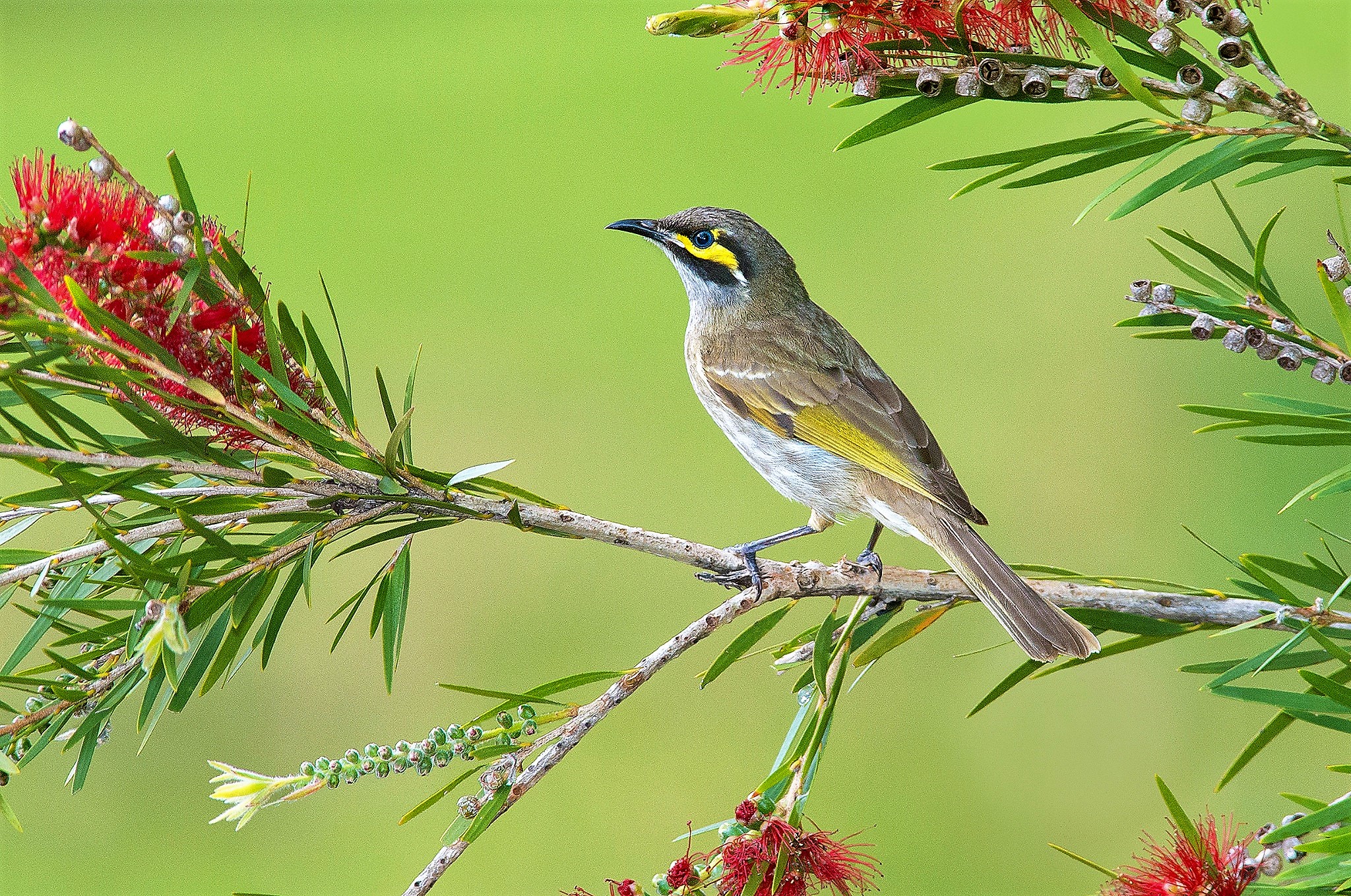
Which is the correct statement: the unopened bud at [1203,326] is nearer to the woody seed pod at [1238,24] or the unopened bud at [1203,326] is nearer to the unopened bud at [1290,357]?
the unopened bud at [1290,357]

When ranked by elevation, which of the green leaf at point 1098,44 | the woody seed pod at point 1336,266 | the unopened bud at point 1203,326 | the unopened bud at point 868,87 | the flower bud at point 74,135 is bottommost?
the unopened bud at point 1203,326

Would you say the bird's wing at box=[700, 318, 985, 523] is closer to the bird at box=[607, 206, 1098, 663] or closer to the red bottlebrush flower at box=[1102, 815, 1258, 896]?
the bird at box=[607, 206, 1098, 663]

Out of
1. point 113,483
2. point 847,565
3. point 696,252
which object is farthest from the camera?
point 696,252

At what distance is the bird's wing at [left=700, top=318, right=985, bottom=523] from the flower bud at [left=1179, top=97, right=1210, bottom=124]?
1469 mm

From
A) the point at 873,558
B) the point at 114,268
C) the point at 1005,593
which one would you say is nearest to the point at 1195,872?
the point at 1005,593

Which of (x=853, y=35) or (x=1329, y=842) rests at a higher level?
(x=853, y=35)

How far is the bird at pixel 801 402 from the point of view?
9.11 feet

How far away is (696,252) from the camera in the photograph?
337 cm

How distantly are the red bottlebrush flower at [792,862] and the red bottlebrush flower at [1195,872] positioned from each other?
34cm

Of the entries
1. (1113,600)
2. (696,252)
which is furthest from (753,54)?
(696,252)

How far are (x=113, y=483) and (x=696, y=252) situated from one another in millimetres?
2330

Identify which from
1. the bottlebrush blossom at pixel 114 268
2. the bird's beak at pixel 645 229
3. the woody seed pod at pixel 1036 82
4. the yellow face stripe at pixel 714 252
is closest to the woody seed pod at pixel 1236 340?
the woody seed pod at pixel 1036 82

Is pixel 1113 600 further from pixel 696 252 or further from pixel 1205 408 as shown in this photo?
pixel 696 252

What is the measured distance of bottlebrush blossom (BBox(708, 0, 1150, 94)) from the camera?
1329mm
